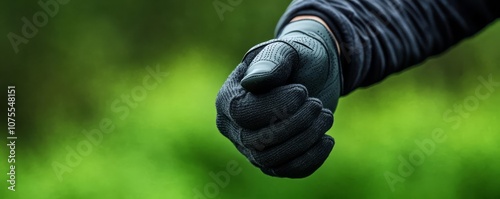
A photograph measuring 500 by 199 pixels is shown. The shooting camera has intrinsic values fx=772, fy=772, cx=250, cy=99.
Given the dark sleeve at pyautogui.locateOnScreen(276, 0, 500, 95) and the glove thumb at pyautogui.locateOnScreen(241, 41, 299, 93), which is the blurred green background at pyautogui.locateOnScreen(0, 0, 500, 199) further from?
the glove thumb at pyautogui.locateOnScreen(241, 41, 299, 93)

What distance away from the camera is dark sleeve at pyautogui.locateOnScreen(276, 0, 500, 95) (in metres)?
0.81

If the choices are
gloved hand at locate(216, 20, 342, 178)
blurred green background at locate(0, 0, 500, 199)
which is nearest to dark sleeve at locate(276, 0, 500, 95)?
gloved hand at locate(216, 20, 342, 178)

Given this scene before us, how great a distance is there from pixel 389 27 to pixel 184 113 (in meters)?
1.21

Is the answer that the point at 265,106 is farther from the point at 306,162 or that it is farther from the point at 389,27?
the point at 389,27

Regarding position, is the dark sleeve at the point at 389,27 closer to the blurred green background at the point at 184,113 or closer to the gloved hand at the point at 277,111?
the gloved hand at the point at 277,111

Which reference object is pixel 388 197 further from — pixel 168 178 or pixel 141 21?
pixel 141 21

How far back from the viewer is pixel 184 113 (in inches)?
79.0

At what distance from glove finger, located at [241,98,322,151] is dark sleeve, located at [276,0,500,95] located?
0.54 feet

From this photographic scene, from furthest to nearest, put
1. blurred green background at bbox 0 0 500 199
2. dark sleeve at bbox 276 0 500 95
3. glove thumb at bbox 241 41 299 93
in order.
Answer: blurred green background at bbox 0 0 500 199 < dark sleeve at bbox 276 0 500 95 < glove thumb at bbox 241 41 299 93

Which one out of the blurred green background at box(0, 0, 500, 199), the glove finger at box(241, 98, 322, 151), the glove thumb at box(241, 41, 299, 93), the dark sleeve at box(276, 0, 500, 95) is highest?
the glove thumb at box(241, 41, 299, 93)

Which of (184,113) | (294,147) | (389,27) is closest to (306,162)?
(294,147)

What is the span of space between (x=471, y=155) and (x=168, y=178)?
804mm

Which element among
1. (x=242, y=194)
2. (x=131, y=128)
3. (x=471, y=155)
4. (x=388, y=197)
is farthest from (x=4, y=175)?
(x=471, y=155)

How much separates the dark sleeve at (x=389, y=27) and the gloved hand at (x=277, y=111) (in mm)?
109
